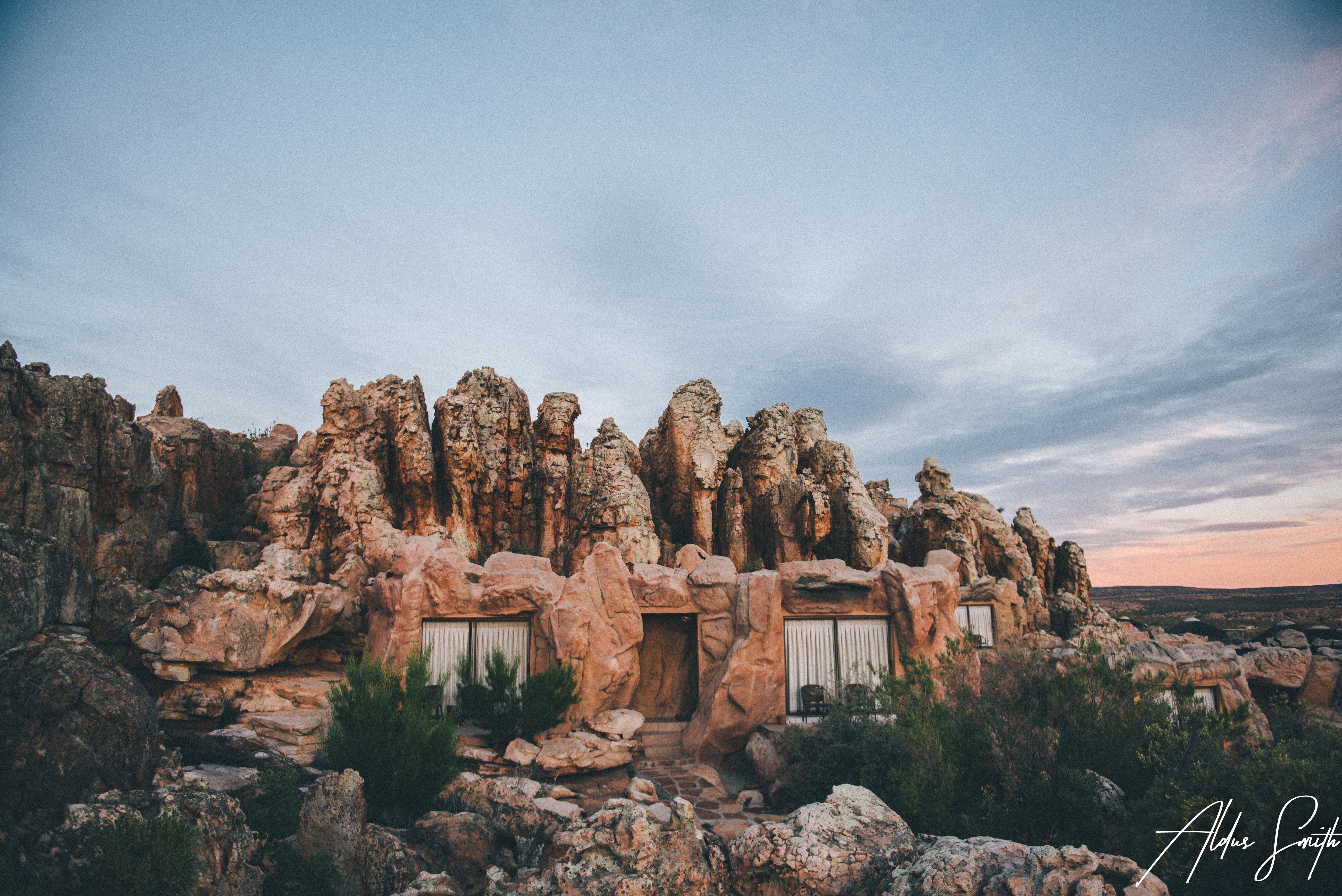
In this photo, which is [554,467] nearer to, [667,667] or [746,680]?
[667,667]

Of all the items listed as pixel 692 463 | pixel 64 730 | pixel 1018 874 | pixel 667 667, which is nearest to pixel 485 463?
pixel 692 463

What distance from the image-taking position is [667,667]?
52.0 feet

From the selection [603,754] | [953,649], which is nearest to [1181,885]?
[953,649]

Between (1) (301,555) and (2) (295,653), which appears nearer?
(2) (295,653)

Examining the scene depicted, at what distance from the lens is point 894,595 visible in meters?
14.2

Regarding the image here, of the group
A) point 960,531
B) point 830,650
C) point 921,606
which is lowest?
point 830,650

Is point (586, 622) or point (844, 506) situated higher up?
point (844, 506)

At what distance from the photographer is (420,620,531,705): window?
1402cm

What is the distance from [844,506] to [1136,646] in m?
9.57

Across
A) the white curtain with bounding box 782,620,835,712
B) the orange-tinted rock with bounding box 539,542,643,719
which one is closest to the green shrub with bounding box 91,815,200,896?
the orange-tinted rock with bounding box 539,542,643,719

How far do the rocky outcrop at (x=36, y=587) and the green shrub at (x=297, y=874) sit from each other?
266 cm

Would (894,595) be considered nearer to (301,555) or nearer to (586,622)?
(586,622)

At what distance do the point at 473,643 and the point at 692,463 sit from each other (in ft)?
39.2
